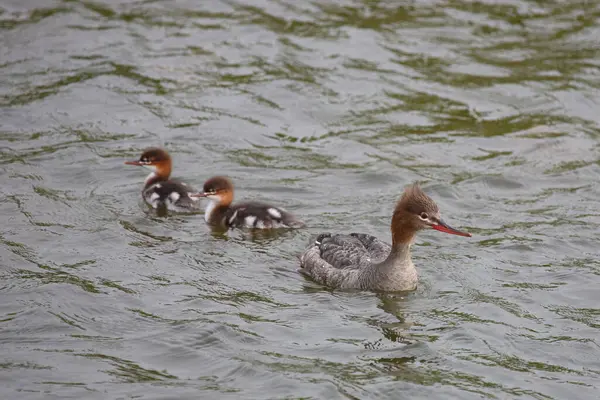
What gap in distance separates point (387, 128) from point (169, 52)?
342 centimetres

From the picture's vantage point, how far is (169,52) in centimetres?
1378

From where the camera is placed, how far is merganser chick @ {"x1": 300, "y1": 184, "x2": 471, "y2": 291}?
8.39 meters

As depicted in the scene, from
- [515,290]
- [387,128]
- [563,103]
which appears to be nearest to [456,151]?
[387,128]

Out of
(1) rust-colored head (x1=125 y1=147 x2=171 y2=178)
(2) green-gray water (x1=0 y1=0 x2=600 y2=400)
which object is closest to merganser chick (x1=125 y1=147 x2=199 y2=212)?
(1) rust-colored head (x1=125 y1=147 x2=171 y2=178)

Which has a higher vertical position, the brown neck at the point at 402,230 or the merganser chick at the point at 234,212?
the brown neck at the point at 402,230

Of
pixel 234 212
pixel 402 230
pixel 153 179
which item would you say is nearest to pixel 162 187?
pixel 153 179

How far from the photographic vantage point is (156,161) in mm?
10617

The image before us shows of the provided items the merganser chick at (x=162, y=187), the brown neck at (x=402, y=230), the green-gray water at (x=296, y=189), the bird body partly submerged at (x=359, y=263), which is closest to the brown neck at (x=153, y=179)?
the merganser chick at (x=162, y=187)

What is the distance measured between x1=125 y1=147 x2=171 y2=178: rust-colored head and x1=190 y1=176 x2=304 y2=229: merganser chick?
25.3 inches

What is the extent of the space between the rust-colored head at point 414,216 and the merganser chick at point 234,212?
4.96 ft

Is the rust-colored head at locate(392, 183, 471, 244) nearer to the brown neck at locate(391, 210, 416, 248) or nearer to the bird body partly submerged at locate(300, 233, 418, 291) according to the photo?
the brown neck at locate(391, 210, 416, 248)

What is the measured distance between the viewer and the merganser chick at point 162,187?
33.5 ft

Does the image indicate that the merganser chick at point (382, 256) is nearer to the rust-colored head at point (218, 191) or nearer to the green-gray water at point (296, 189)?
the green-gray water at point (296, 189)

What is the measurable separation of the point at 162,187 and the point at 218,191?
59 cm
